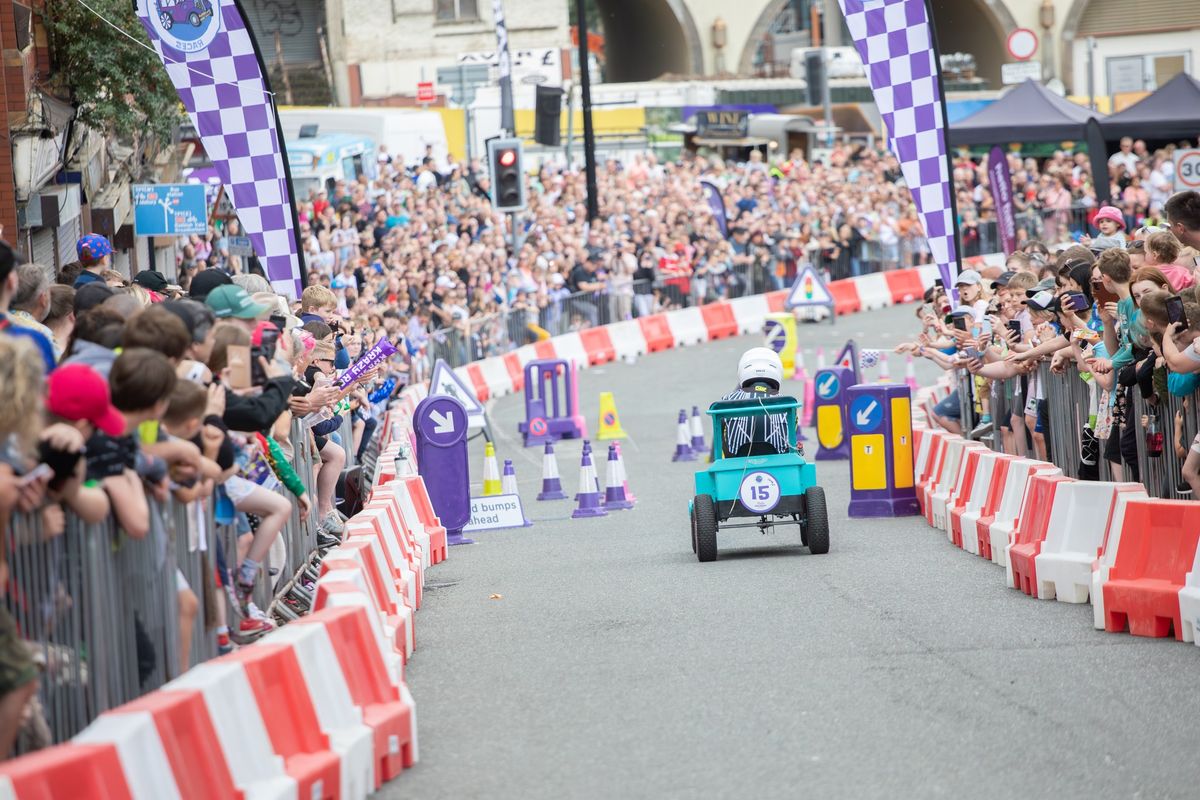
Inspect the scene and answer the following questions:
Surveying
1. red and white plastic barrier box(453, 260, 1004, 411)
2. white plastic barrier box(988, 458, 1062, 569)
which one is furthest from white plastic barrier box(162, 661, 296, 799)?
→ red and white plastic barrier box(453, 260, 1004, 411)

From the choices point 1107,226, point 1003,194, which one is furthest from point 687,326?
point 1107,226

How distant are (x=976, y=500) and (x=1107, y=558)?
3151 mm

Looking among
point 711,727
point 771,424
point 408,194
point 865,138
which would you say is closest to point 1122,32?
point 865,138

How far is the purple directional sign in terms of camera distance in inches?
567

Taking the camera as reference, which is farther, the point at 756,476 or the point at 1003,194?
the point at 1003,194

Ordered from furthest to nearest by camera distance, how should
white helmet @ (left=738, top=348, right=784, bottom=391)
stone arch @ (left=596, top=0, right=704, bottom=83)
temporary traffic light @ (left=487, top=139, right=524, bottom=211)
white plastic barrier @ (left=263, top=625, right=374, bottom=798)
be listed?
stone arch @ (left=596, top=0, right=704, bottom=83) < temporary traffic light @ (left=487, top=139, right=524, bottom=211) < white helmet @ (left=738, top=348, right=784, bottom=391) < white plastic barrier @ (left=263, top=625, right=374, bottom=798)

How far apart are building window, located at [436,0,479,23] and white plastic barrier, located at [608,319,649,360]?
26924mm

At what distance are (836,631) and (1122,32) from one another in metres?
56.3

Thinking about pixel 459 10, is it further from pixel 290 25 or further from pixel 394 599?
pixel 394 599

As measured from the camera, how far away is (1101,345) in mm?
11047

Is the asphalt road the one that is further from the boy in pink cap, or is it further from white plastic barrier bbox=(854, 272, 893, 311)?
white plastic barrier bbox=(854, 272, 893, 311)

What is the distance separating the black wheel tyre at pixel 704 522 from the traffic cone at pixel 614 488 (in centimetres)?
381

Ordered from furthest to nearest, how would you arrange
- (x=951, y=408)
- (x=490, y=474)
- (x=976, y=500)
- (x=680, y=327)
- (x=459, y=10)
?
(x=459, y=10)
(x=680, y=327)
(x=951, y=408)
(x=490, y=474)
(x=976, y=500)

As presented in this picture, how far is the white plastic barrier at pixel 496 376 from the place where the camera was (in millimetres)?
27547
